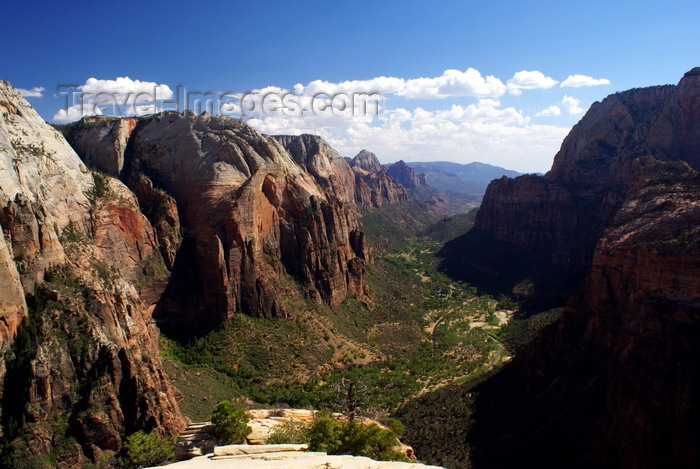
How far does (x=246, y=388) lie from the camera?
2174 inches

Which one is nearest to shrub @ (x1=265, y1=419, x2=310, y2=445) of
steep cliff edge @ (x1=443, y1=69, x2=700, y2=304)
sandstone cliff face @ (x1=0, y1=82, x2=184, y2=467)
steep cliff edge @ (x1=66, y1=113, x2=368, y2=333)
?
sandstone cliff face @ (x1=0, y1=82, x2=184, y2=467)

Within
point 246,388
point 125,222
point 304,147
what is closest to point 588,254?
point 246,388

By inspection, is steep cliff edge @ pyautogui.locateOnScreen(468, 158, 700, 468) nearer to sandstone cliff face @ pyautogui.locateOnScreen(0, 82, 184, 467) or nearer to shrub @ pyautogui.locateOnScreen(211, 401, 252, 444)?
shrub @ pyautogui.locateOnScreen(211, 401, 252, 444)

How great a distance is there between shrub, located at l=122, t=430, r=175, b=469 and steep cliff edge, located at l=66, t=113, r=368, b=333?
30.3m

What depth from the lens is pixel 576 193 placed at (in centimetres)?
12112

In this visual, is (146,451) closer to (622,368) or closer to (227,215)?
(227,215)

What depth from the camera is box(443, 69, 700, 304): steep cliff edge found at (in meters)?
107

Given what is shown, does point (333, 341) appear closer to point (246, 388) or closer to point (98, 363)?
point (246, 388)

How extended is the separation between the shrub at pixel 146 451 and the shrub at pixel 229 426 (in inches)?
282

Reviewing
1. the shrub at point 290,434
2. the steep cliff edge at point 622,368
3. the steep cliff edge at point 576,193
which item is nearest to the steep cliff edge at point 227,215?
the shrub at point 290,434

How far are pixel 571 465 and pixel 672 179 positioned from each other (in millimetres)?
38675

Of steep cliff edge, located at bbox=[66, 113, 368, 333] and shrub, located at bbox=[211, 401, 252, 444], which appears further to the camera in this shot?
steep cliff edge, located at bbox=[66, 113, 368, 333]

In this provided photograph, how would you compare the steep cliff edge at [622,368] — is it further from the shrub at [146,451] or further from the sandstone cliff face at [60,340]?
the sandstone cliff face at [60,340]

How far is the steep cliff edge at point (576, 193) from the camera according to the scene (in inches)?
4222
